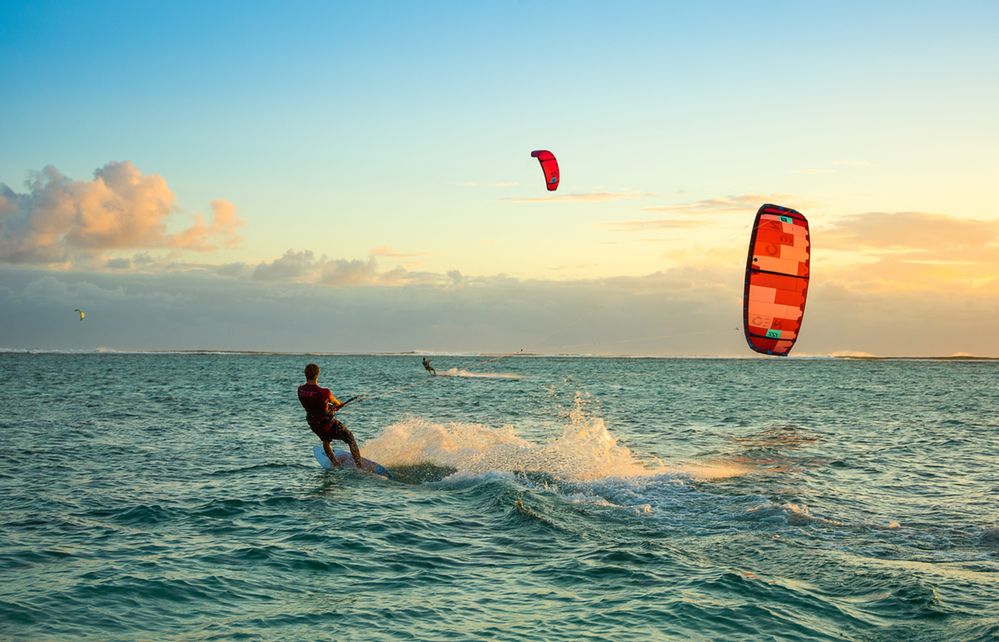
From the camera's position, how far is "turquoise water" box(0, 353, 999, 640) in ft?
26.7

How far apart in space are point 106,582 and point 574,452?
35.9ft

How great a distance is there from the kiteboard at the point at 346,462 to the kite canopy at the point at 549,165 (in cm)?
1004

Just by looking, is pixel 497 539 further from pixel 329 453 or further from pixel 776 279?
pixel 776 279

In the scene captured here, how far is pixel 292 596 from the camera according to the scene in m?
8.91

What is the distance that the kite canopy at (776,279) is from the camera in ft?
49.0

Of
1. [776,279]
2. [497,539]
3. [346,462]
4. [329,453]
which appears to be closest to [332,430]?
[329,453]

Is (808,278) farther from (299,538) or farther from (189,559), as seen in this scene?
(189,559)

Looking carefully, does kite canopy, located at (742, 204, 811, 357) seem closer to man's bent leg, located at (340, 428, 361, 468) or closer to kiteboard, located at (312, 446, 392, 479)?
kiteboard, located at (312, 446, 392, 479)

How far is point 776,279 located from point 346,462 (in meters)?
9.56

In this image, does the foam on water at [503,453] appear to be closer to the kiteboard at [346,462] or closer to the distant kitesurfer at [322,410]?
the kiteboard at [346,462]

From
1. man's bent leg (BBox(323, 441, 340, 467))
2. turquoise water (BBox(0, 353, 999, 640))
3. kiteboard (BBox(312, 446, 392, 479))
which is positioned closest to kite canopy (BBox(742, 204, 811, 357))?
turquoise water (BBox(0, 353, 999, 640))

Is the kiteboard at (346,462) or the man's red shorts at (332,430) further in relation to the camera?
the kiteboard at (346,462)

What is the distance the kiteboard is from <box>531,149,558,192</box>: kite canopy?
10.0 metres

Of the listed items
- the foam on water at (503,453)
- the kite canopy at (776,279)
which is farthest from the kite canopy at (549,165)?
the kite canopy at (776,279)
